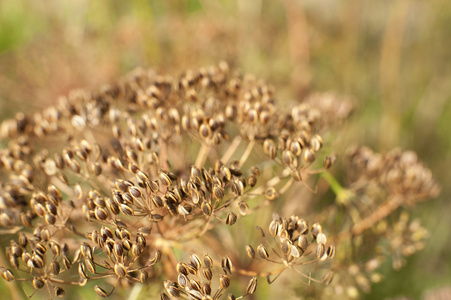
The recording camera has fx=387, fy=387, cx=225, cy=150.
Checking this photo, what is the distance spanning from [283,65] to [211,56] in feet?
2.06

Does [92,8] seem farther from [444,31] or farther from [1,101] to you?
[444,31]

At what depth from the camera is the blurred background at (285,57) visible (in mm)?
2941

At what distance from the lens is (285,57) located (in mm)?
3381

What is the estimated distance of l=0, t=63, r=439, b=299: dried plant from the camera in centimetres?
139

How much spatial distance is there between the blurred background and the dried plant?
0.75 meters

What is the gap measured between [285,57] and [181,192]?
7.53 feet

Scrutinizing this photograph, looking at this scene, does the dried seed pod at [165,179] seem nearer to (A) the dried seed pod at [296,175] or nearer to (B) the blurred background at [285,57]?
(A) the dried seed pod at [296,175]

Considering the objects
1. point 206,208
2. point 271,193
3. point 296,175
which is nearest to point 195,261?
point 206,208

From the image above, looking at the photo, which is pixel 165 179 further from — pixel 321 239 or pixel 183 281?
pixel 321 239

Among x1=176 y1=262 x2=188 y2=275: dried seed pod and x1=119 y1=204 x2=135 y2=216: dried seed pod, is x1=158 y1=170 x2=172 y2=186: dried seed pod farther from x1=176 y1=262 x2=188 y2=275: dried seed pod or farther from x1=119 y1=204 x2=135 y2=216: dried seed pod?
x1=176 y1=262 x2=188 y2=275: dried seed pod

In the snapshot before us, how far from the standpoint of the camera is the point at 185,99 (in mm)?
1954

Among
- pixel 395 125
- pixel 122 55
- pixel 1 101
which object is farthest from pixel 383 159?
pixel 1 101

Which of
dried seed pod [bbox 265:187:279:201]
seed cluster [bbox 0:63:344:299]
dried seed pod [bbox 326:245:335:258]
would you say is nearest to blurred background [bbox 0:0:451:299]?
seed cluster [bbox 0:63:344:299]

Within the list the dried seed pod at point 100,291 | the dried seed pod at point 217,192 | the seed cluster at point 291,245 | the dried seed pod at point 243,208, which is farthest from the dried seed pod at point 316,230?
the dried seed pod at point 100,291
